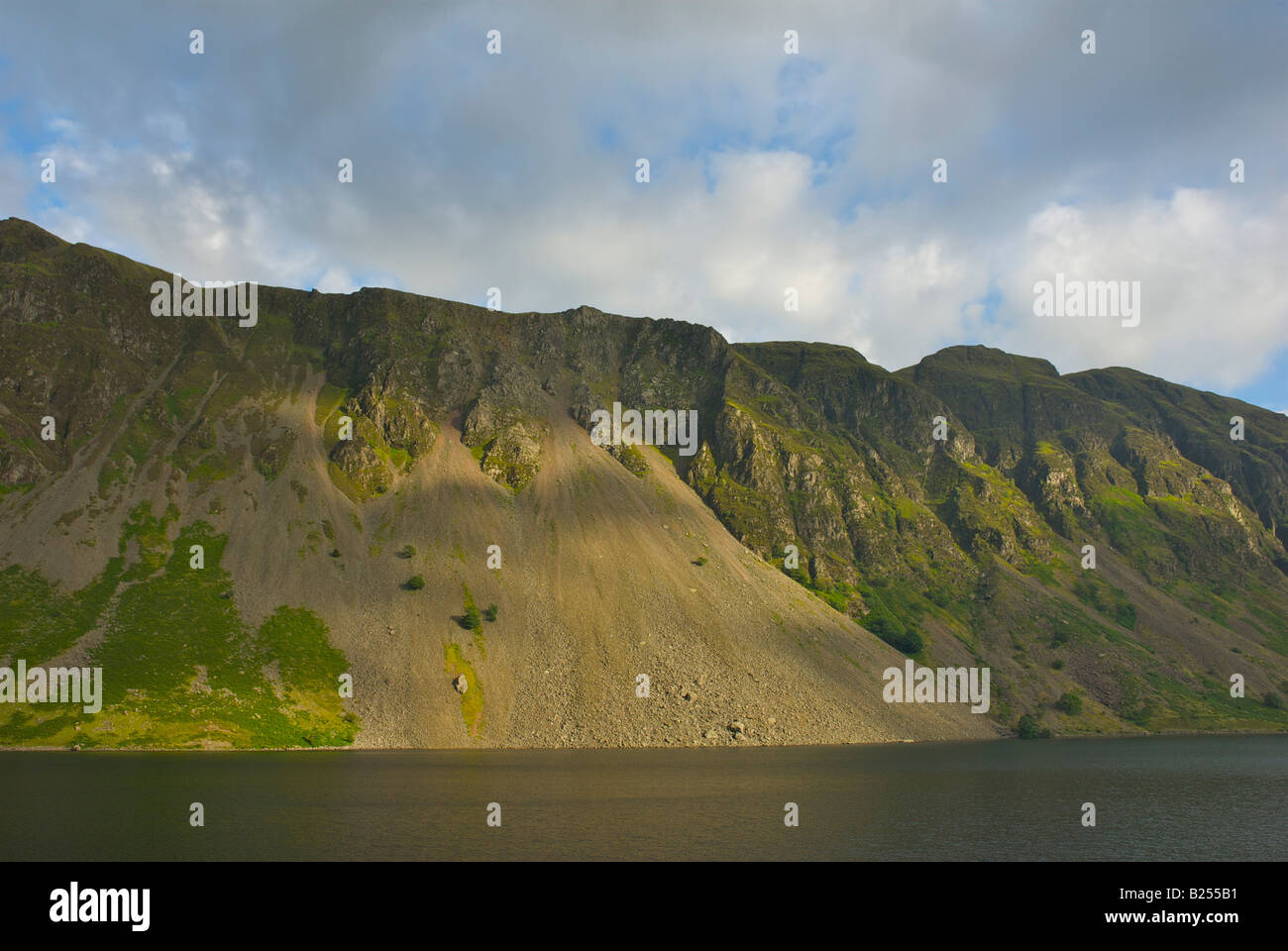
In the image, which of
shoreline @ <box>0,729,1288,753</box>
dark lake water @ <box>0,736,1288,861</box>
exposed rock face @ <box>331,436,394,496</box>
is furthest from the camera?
exposed rock face @ <box>331,436,394,496</box>

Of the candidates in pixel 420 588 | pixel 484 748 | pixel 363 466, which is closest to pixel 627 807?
pixel 484 748

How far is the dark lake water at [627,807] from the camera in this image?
146ft

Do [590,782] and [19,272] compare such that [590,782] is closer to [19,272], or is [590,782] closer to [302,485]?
[302,485]

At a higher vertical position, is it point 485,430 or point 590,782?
point 485,430

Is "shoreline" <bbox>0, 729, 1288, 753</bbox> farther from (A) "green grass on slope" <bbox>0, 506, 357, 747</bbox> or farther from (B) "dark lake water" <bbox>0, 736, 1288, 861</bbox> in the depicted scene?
(B) "dark lake water" <bbox>0, 736, 1288, 861</bbox>

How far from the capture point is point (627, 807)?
58531 millimetres

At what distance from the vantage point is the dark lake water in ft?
146

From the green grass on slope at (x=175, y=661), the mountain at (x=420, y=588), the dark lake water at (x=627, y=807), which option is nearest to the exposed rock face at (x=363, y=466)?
the mountain at (x=420, y=588)

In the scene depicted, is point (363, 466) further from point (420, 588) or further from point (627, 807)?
point (627, 807)

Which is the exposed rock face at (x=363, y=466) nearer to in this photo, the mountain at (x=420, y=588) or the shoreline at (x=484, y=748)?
the mountain at (x=420, y=588)

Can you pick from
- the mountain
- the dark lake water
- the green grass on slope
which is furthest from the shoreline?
the dark lake water

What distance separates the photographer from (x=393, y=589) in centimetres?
13988

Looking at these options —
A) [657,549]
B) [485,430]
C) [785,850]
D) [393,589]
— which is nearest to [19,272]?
[485,430]
